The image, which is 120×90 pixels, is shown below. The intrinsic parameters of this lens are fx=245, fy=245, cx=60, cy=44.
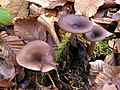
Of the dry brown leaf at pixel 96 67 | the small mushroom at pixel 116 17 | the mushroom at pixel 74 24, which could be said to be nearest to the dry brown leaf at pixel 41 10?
the mushroom at pixel 74 24

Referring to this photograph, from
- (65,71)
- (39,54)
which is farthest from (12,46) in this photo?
(65,71)

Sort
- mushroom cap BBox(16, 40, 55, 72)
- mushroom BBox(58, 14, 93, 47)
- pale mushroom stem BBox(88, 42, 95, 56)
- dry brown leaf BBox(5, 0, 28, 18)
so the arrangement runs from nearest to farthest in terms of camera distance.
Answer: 1. mushroom cap BBox(16, 40, 55, 72)
2. mushroom BBox(58, 14, 93, 47)
3. pale mushroom stem BBox(88, 42, 95, 56)
4. dry brown leaf BBox(5, 0, 28, 18)

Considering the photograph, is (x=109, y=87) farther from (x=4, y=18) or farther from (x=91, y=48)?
(x=4, y=18)

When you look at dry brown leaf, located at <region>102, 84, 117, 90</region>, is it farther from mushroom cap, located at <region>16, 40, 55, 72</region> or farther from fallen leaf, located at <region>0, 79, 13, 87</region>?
fallen leaf, located at <region>0, 79, 13, 87</region>

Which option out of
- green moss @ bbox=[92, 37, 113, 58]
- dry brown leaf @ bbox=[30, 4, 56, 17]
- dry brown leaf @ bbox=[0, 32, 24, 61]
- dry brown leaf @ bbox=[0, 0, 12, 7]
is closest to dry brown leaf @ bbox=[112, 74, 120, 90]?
green moss @ bbox=[92, 37, 113, 58]

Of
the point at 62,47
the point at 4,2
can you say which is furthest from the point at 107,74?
the point at 4,2
